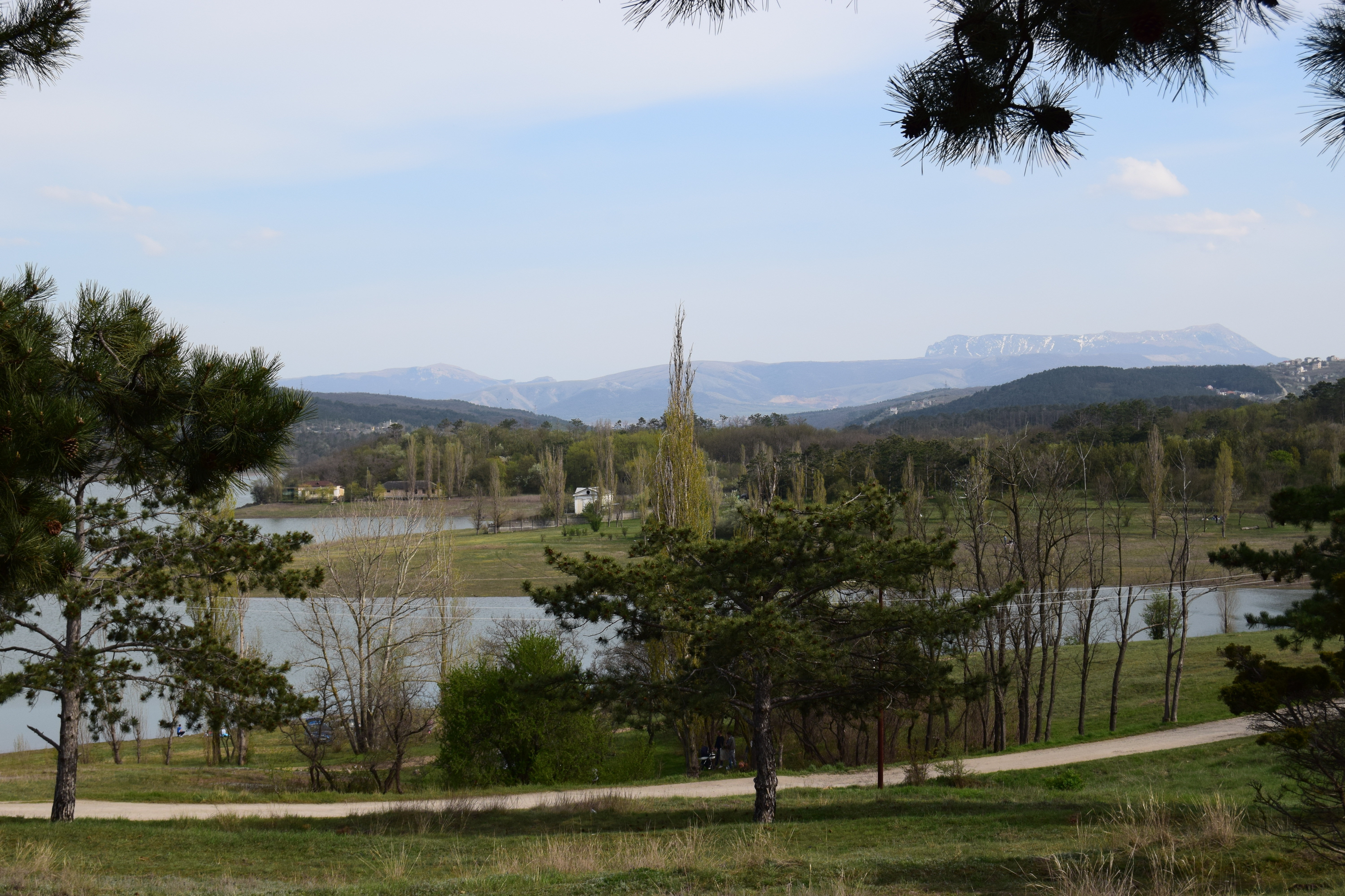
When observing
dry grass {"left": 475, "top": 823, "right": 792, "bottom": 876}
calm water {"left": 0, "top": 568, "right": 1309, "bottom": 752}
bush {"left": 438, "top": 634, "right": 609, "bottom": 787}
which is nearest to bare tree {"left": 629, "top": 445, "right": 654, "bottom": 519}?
calm water {"left": 0, "top": 568, "right": 1309, "bottom": 752}

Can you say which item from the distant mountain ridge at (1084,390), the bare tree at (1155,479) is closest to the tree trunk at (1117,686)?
the bare tree at (1155,479)

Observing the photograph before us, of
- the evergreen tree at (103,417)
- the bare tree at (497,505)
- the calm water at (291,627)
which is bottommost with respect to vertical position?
the calm water at (291,627)

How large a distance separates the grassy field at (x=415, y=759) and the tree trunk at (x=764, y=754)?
5.62 m

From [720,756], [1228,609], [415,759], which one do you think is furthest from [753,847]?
[1228,609]

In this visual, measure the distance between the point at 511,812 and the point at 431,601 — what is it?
20039 millimetres

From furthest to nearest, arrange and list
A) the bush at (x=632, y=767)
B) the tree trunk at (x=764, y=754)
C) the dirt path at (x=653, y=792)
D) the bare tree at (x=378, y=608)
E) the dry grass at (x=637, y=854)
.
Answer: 1. the bare tree at (x=378, y=608)
2. the bush at (x=632, y=767)
3. the dirt path at (x=653, y=792)
4. the tree trunk at (x=764, y=754)
5. the dry grass at (x=637, y=854)

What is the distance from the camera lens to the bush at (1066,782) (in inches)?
621

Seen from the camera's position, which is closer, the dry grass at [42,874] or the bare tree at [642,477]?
the dry grass at [42,874]

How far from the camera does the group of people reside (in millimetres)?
21719

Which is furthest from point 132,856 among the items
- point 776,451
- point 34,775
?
point 776,451

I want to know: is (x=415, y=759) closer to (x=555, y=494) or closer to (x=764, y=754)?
(x=764, y=754)

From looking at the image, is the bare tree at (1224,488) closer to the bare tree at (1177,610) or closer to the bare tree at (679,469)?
the bare tree at (1177,610)

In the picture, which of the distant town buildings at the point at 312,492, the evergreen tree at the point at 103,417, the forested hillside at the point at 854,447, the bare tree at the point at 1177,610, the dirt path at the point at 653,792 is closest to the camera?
the evergreen tree at the point at 103,417

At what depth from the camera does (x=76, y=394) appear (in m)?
4.88
